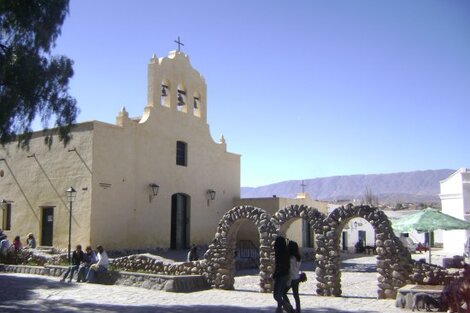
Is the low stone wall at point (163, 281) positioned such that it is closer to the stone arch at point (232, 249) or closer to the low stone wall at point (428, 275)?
the stone arch at point (232, 249)

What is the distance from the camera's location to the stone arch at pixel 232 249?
44.3 ft

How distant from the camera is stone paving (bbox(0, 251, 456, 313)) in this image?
Result: 35.4 ft

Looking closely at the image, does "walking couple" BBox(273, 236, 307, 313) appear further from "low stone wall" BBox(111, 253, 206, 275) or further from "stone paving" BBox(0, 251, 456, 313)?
"low stone wall" BBox(111, 253, 206, 275)

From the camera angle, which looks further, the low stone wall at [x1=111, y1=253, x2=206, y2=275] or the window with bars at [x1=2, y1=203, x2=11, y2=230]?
the window with bars at [x1=2, y1=203, x2=11, y2=230]

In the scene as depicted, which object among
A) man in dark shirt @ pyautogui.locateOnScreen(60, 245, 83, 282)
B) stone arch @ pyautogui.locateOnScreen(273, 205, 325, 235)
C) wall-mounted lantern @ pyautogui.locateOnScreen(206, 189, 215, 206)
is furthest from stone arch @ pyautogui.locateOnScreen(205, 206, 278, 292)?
wall-mounted lantern @ pyautogui.locateOnScreen(206, 189, 215, 206)

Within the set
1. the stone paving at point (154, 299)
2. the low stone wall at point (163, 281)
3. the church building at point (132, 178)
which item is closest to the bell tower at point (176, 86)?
the church building at point (132, 178)

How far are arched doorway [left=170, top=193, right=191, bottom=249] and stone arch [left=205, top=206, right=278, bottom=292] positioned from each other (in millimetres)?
9235

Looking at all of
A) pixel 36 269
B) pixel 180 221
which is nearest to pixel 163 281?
pixel 36 269

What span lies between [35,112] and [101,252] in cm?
539

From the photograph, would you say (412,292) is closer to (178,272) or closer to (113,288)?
(178,272)

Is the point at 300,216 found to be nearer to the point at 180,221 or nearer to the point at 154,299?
the point at 154,299

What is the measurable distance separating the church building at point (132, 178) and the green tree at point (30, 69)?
19.9 ft

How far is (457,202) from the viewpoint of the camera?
30.5 metres

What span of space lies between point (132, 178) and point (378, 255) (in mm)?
11696
